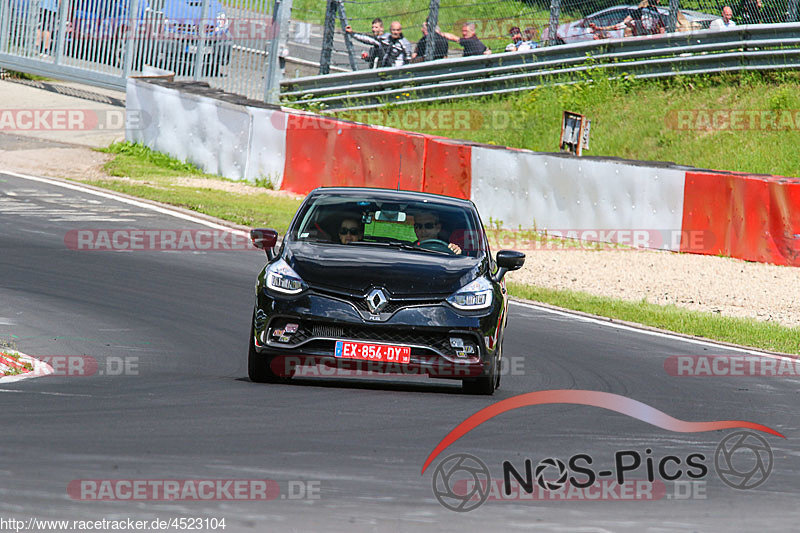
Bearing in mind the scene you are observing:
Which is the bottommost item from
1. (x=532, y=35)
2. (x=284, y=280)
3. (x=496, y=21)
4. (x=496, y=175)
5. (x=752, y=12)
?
(x=284, y=280)

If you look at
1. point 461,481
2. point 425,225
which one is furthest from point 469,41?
point 461,481

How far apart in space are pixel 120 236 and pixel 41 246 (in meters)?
1.44

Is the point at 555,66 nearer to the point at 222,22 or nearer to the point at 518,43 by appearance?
the point at 518,43

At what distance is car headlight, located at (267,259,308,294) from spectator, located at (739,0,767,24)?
52.6ft

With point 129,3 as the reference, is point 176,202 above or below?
below

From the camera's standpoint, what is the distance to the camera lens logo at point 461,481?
590cm

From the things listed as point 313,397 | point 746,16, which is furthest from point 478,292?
point 746,16

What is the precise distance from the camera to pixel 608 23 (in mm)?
24906

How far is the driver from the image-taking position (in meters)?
9.62

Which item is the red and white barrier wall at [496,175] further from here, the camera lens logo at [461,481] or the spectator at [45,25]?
the camera lens logo at [461,481]

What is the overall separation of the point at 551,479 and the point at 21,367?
14.1ft

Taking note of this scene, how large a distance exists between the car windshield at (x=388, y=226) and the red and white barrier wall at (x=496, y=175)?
8499mm

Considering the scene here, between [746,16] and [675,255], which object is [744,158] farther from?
[675,255]

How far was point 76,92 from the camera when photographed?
94.1ft
